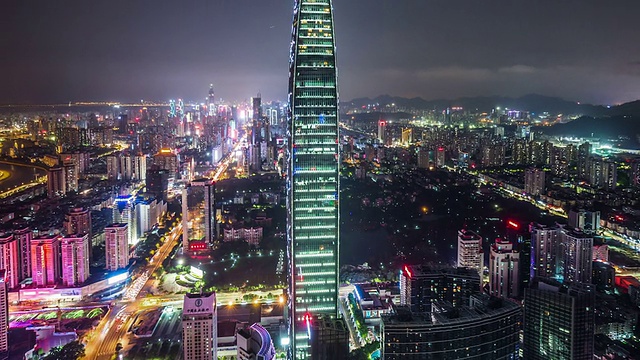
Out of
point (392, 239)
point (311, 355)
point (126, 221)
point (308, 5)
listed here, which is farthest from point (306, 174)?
point (126, 221)

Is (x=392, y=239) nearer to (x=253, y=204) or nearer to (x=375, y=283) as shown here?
(x=375, y=283)

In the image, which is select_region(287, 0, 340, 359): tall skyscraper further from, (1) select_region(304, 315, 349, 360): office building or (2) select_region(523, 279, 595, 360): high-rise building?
(2) select_region(523, 279, 595, 360): high-rise building

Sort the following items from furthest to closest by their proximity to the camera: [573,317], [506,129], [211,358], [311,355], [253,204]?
[506,129] → [253,204] → [211,358] → [573,317] → [311,355]

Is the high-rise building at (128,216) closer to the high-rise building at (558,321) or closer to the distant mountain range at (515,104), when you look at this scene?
the high-rise building at (558,321)

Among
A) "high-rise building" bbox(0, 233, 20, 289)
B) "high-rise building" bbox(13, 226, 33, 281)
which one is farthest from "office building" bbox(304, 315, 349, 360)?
"high-rise building" bbox(13, 226, 33, 281)

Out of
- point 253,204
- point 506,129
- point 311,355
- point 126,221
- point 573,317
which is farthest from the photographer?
point 506,129

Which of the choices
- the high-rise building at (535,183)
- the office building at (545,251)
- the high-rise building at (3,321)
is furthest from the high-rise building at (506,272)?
the high-rise building at (535,183)
